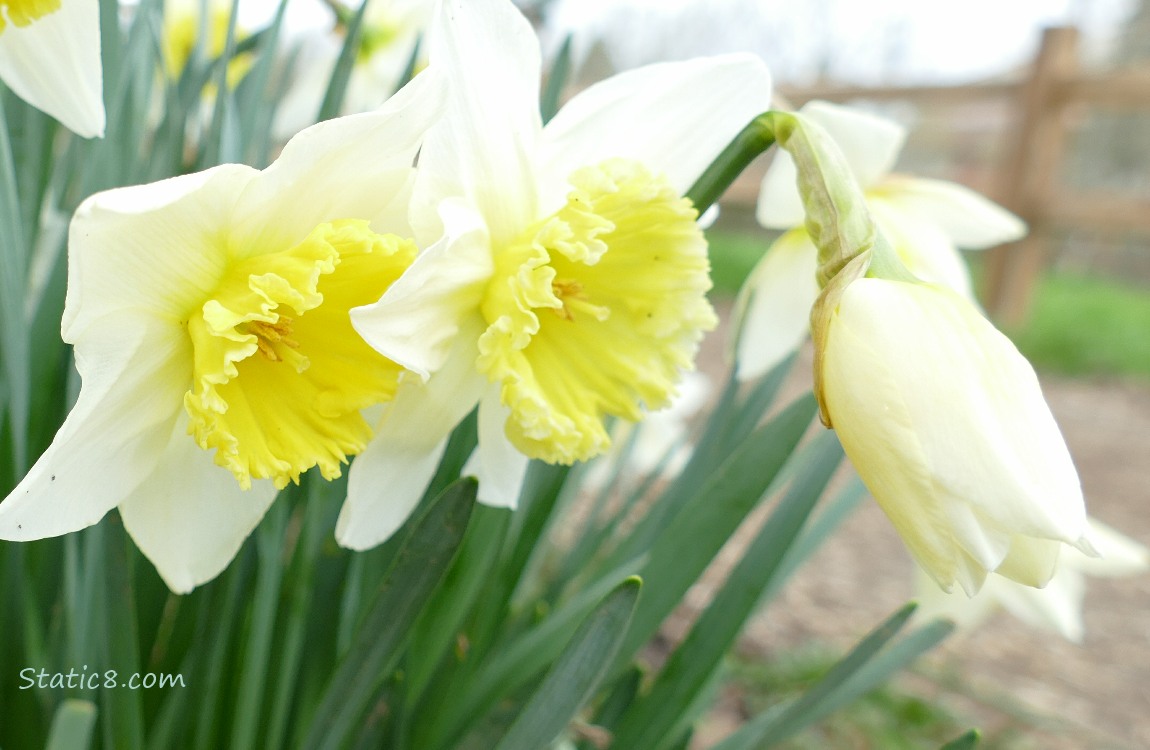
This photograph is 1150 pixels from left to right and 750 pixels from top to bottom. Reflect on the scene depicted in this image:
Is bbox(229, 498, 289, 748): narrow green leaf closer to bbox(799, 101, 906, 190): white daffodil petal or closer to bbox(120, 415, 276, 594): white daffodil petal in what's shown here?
bbox(120, 415, 276, 594): white daffodil petal

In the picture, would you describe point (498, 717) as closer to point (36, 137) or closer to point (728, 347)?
point (728, 347)

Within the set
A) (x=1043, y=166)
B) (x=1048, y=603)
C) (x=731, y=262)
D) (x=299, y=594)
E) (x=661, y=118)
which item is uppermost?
(x=661, y=118)

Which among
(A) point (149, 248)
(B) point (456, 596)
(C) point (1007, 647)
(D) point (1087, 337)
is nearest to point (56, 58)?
(A) point (149, 248)

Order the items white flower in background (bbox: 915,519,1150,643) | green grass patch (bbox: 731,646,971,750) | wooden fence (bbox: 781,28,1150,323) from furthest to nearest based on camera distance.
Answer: wooden fence (bbox: 781,28,1150,323) < green grass patch (bbox: 731,646,971,750) < white flower in background (bbox: 915,519,1150,643)

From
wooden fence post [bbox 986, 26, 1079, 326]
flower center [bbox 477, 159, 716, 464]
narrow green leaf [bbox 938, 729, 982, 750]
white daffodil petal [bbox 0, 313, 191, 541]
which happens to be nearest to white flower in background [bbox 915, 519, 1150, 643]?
narrow green leaf [bbox 938, 729, 982, 750]

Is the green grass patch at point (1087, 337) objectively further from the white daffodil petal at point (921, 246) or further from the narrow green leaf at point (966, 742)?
the narrow green leaf at point (966, 742)

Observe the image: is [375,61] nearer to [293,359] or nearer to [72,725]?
[293,359]

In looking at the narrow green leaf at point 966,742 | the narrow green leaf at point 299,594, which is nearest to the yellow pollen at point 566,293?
the narrow green leaf at point 299,594

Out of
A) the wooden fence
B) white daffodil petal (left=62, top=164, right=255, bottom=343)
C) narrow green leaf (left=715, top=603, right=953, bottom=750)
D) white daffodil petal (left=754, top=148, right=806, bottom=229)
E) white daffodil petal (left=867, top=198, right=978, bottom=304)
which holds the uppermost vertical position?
white daffodil petal (left=62, top=164, right=255, bottom=343)
